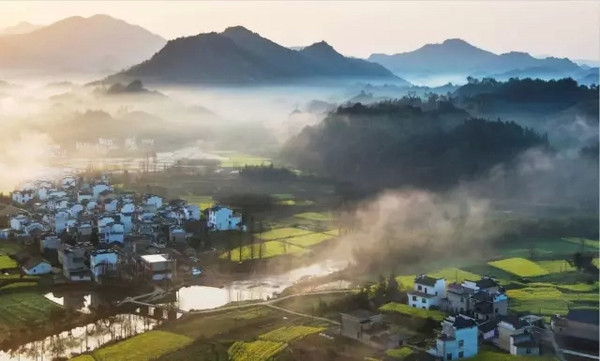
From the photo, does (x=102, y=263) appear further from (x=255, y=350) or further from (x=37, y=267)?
(x=255, y=350)

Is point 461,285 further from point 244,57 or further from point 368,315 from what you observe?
point 244,57

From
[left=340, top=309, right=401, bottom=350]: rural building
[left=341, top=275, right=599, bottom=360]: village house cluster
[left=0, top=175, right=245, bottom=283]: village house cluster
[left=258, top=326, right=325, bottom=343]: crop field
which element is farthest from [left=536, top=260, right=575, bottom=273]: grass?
[left=0, top=175, right=245, bottom=283]: village house cluster

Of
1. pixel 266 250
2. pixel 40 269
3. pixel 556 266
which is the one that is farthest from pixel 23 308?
pixel 556 266

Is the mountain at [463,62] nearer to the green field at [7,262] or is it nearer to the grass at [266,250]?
the grass at [266,250]

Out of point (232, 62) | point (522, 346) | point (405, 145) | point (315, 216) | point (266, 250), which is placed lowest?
point (522, 346)

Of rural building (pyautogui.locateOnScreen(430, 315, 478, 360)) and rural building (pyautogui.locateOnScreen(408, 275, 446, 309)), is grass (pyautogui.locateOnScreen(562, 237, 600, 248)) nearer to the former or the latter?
rural building (pyautogui.locateOnScreen(408, 275, 446, 309))

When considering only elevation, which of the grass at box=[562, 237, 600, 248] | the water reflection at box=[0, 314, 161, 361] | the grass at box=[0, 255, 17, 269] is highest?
the grass at box=[562, 237, 600, 248]

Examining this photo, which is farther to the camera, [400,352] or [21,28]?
[21,28]
